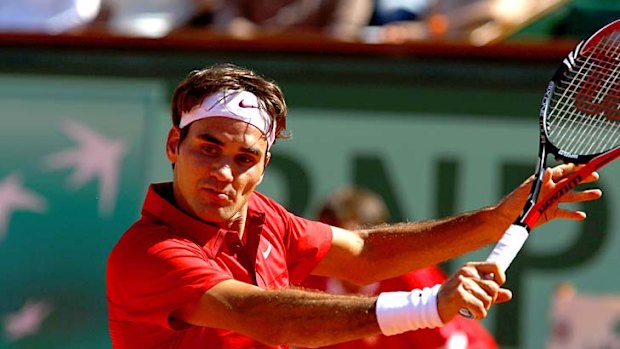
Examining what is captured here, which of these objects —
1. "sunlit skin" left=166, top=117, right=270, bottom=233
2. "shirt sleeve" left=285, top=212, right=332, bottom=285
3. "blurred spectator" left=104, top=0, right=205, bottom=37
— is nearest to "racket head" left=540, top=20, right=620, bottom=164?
"shirt sleeve" left=285, top=212, right=332, bottom=285

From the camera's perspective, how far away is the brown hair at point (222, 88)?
14.9 feet

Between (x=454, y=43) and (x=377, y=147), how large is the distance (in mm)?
592

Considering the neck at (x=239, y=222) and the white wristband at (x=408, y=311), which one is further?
the neck at (x=239, y=222)

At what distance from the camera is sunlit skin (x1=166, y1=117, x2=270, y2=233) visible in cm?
443

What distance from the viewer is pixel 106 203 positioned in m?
7.29

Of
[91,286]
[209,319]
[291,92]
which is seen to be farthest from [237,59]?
[209,319]

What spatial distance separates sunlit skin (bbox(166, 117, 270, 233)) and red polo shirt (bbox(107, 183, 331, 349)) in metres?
0.05

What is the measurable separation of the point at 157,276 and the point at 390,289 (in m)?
2.09

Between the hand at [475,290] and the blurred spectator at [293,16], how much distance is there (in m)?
3.59

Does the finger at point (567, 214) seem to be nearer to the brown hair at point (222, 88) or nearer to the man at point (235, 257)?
the man at point (235, 257)

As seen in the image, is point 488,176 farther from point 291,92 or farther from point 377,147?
point 291,92

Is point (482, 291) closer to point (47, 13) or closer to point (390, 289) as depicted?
point (390, 289)

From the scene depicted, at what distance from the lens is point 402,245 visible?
5.06 m

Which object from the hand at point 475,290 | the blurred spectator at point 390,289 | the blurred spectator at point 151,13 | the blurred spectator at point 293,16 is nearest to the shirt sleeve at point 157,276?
the hand at point 475,290
